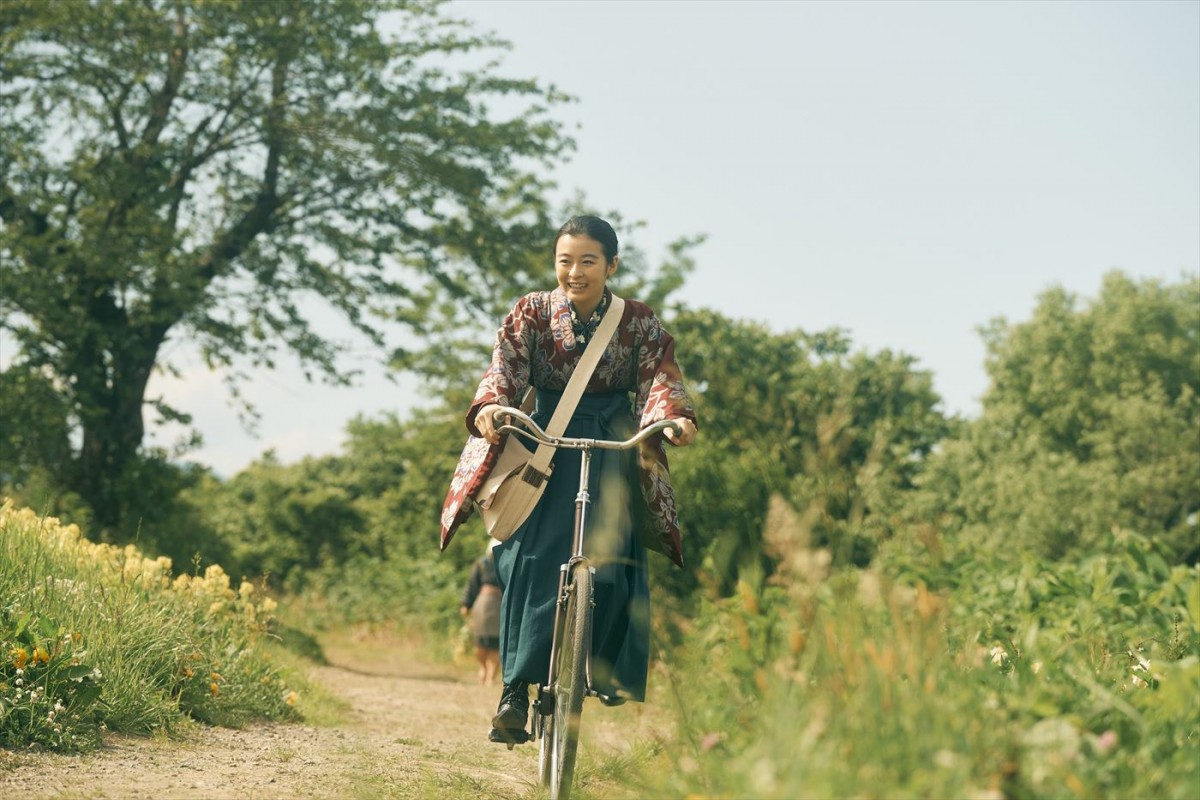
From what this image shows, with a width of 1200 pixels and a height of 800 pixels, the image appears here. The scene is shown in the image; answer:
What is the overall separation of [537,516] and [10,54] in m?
13.5

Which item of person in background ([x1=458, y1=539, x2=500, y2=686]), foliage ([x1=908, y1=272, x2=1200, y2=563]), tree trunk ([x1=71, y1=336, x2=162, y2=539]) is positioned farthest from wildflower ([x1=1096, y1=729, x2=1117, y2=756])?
foliage ([x1=908, y1=272, x2=1200, y2=563])

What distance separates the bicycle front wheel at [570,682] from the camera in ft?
13.1

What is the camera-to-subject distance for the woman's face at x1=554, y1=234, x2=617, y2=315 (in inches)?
186

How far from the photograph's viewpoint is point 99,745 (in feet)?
14.8

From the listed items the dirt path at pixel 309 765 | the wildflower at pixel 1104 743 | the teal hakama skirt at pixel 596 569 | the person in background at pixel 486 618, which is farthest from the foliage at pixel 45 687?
the person in background at pixel 486 618

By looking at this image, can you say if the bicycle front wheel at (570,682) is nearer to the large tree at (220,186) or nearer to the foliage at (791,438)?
the foliage at (791,438)

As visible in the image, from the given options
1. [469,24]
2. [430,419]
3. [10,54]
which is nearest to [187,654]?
[10,54]

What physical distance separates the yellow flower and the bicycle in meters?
1.77

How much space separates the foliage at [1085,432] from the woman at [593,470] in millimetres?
30779

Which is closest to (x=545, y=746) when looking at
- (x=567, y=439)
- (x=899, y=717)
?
(x=567, y=439)

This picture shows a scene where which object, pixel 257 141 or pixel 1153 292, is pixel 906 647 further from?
pixel 1153 292

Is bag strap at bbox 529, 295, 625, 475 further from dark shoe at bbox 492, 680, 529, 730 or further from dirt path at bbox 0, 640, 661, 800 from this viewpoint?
dirt path at bbox 0, 640, 661, 800

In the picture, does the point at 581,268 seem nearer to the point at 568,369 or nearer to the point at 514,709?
the point at 568,369

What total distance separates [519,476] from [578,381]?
41 cm
